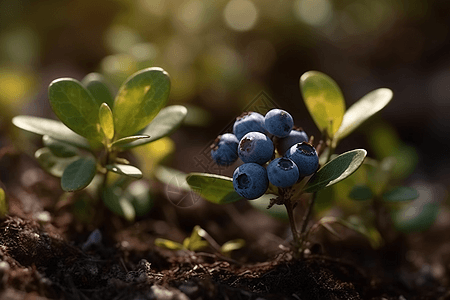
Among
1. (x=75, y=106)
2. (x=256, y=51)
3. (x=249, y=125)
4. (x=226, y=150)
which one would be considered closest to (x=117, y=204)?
(x=75, y=106)

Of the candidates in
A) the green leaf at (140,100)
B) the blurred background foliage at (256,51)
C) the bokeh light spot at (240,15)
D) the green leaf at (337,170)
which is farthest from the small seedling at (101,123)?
the bokeh light spot at (240,15)

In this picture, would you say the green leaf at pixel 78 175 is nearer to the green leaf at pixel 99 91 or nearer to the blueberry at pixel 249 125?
the green leaf at pixel 99 91

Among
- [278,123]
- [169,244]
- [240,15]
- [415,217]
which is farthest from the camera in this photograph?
[240,15]

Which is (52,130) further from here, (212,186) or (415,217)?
(415,217)

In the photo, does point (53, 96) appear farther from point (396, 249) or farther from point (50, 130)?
point (396, 249)

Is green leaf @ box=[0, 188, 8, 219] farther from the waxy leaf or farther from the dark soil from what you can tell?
the waxy leaf

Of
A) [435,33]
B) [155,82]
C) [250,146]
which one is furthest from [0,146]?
[435,33]
